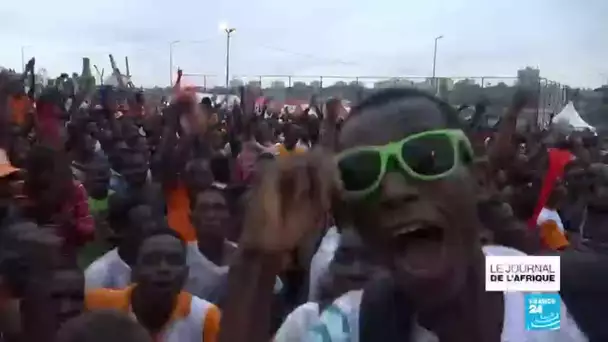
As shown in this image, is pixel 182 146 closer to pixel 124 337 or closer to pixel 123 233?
pixel 123 233

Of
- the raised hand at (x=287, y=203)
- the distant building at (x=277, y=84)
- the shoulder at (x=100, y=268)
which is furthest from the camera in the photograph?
the shoulder at (x=100, y=268)

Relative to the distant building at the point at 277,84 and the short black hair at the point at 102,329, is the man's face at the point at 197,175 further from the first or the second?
the short black hair at the point at 102,329

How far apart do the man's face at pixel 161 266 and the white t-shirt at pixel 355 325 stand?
728mm

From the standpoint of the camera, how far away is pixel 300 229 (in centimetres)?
104

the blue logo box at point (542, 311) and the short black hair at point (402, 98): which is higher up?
the short black hair at point (402, 98)

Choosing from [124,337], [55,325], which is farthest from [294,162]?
[55,325]

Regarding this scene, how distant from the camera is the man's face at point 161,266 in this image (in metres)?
2.02

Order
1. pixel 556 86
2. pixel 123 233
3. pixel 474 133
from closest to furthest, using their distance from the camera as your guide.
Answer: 1. pixel 474 133
2. pixel 556 86
3. pixel 123 233

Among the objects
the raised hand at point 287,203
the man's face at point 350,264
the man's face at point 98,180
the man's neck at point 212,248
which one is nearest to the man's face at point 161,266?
the man's neck at point 212,248

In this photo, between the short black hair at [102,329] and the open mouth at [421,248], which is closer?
the open mouth at [421,248]

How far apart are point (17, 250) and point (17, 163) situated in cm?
89

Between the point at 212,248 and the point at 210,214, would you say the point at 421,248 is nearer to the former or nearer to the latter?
the point at 212,248

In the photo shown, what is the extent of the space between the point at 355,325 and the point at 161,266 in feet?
3.09

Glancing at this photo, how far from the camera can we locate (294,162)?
3.34 feet
